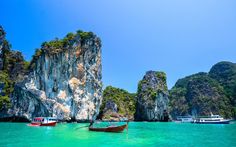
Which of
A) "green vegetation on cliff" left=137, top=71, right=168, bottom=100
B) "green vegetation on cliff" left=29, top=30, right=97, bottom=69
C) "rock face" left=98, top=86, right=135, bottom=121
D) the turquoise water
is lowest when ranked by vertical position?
the turquoise water

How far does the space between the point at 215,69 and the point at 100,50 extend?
280ft

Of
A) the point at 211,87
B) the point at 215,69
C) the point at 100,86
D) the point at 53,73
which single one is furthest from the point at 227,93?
the point at 53,73

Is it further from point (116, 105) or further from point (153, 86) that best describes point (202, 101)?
point (116, 105)

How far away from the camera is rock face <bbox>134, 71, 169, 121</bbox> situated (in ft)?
253

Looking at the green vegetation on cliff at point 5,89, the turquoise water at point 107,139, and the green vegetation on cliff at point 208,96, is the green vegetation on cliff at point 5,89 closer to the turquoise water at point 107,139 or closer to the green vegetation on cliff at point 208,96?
the turquoise water at point 107,139

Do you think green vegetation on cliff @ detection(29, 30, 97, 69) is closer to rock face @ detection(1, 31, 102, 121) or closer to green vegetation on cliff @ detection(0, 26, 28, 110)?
rock face @ detection(1, 31, 102, 121)

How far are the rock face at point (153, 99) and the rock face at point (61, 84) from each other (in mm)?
27029

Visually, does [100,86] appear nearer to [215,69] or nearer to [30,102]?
[30,102]

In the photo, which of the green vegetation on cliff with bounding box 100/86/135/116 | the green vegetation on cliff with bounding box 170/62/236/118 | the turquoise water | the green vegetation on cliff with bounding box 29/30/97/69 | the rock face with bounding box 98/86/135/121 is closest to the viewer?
the turquoise water

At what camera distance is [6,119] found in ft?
163

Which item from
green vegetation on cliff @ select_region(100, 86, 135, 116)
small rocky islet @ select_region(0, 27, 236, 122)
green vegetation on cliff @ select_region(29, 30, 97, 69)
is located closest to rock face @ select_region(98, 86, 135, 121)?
green vegetation on cliff @ select_region(100, 86, 135, 116)

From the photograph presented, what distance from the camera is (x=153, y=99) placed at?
77.4m

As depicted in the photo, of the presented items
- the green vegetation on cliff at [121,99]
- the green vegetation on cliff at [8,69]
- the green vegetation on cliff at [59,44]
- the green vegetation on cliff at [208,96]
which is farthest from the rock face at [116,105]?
the green vegetation on cliff at [8,69]

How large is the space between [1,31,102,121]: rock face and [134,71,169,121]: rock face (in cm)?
2703
